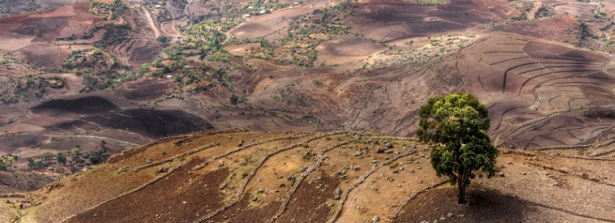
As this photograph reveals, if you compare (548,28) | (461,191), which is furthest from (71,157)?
(548,28)

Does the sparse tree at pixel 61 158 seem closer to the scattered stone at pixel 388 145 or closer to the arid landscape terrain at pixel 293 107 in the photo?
the arid landscape terrain at pixel 293 107

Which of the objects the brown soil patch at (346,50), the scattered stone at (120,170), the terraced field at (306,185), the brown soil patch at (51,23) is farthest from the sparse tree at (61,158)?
the brown soil patch at (51,23)

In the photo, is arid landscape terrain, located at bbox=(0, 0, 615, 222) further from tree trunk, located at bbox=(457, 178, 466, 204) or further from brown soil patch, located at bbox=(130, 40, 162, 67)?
brown soil patch, located at bbox=(130, 40, 162, 67)

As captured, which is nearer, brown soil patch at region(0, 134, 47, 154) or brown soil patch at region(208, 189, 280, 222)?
brown soil patch at region(208, 189, 280, 222)

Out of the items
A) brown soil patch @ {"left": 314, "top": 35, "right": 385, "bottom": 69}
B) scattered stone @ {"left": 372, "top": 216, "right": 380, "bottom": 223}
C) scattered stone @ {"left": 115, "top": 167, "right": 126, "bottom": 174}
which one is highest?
scattered stone @ {"left": 372, "top": 216, "right": 380, "bottom": 223}

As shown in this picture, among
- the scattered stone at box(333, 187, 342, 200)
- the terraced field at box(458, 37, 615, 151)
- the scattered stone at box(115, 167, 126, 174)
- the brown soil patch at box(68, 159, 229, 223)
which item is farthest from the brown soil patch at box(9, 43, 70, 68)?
the scattered stone at box(333, 187, 342, 200)

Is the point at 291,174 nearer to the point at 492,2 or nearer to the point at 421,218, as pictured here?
the point at 421,218
